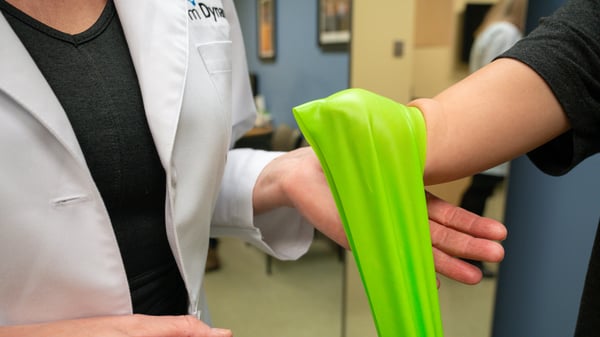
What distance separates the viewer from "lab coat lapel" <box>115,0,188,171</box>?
52 centimetres

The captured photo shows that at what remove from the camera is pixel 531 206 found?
4.69 feet

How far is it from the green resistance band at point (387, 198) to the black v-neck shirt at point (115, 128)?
0.20 m

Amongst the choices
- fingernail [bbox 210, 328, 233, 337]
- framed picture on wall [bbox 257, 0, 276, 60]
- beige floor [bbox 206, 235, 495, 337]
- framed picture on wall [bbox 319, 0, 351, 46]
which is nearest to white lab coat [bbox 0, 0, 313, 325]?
fingernail [bbox 210, 328, 233, 337]

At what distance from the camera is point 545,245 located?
4.55ft

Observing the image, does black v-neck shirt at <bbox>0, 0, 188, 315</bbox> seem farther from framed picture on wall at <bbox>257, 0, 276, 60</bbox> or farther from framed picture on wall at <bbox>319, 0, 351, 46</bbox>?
framed picture on wall at <bbox>257, 0, 276, 60</bbox>

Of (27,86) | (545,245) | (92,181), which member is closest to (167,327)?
(92,181)

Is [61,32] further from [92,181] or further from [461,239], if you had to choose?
[461,239]

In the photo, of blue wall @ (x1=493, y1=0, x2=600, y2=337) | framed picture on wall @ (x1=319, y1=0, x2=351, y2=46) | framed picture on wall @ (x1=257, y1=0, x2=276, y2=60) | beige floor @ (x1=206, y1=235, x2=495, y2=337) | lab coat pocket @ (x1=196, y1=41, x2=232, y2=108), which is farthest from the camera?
framed picture on wall @ (x1=257, y1=0, x2=276, y2=60)

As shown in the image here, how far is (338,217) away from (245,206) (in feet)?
0.68

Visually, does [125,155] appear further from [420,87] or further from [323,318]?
[323,318]

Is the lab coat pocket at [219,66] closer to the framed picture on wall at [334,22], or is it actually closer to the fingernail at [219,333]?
the fingernail at [219,333]

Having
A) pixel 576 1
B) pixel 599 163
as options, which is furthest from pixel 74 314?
pixel 599 163

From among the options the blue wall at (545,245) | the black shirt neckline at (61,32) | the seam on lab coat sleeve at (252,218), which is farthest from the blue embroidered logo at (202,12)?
the blue wall at (545,245)

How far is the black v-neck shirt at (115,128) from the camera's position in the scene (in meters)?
0.48
